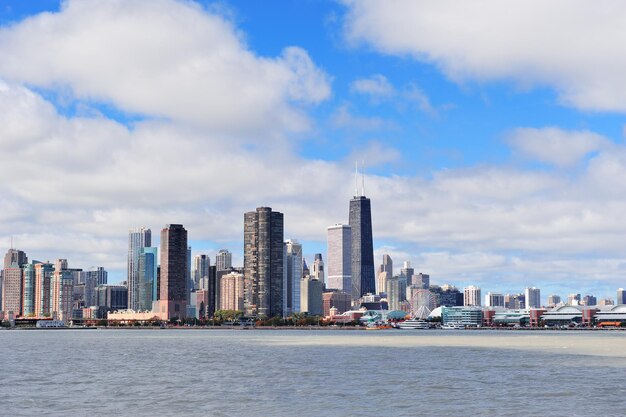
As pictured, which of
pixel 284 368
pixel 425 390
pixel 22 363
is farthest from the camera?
pixel 22 363

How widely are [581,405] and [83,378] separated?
176ft

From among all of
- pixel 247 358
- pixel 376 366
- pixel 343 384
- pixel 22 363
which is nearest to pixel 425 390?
pixel 343 384

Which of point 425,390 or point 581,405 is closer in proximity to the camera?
point 581,405

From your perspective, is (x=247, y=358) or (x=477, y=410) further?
(x=247, y=358)

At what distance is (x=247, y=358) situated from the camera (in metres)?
134

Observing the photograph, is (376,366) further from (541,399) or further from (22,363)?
(22,363)

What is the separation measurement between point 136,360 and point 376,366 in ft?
126

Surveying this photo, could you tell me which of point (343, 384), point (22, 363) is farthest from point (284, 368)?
point (22, 363)

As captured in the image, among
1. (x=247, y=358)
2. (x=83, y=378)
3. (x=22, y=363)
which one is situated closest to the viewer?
(x=83, y=378)

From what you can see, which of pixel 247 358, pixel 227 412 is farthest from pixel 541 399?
pixel 247 358

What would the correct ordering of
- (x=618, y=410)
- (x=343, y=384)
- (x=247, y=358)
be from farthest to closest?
(x=247, y=358) → (x=343, y=384) → (x=618, y=410)

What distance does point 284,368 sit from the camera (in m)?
110

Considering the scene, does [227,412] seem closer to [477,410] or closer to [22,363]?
[477,410]

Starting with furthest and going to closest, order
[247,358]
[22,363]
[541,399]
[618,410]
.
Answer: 1. [247,358]
2. [22,363]
3. [541,399]
4. [618,410]
